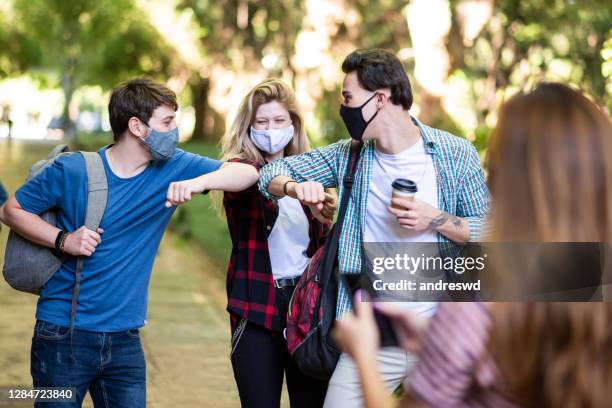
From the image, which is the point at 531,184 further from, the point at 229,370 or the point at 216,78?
the point at 216,78

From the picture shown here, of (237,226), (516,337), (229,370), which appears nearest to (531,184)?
(516,337)

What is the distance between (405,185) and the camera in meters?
3.27

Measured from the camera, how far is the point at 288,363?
13.2 ft

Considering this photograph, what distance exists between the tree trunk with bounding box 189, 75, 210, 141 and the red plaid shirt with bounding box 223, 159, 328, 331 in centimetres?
3387

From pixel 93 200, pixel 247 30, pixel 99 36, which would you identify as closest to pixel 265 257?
pixel 93 200

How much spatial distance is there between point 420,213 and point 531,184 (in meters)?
1.38

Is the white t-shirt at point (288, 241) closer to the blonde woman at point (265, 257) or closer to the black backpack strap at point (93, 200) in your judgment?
the blonde woman at point (265, 257)

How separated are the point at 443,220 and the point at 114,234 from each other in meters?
1.34

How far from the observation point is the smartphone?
11.2 feet

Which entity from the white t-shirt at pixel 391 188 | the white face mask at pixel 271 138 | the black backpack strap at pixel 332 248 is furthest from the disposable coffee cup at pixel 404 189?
the white face mask at pixel 271 138

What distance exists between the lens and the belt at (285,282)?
395 cm

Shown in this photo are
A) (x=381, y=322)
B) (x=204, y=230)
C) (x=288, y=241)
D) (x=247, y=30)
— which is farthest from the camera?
(x=247, y=30)

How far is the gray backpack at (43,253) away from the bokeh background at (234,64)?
5.42 feet

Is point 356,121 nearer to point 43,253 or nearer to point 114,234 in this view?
point 114,234
